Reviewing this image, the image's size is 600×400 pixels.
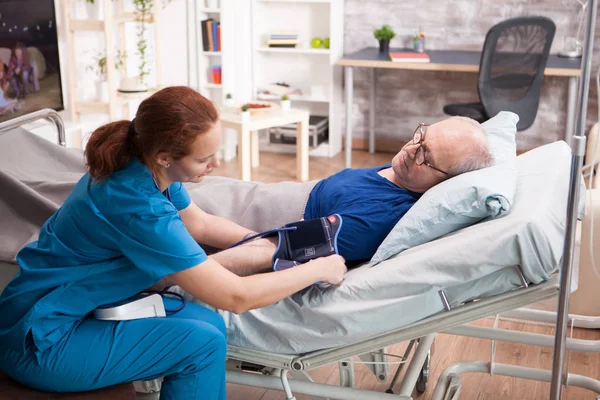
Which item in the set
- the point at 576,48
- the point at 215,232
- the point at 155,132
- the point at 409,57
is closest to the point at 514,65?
the point at 409,57

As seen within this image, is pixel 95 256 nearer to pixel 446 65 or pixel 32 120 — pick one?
pixel 32 120

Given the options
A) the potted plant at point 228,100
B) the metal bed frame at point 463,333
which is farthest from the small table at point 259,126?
the metal bed frame at point 463,333

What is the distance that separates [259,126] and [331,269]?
2.70 m

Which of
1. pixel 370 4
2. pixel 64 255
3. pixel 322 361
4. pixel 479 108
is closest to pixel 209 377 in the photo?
pixel 322 361

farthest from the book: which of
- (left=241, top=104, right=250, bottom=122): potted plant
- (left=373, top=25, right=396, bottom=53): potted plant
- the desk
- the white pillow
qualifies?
the white pillow

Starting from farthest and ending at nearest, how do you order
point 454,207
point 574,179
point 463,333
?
point 463,333
point 454,207
point 574,179

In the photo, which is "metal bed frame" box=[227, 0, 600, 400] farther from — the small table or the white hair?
the small table

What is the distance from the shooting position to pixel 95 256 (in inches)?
64.6

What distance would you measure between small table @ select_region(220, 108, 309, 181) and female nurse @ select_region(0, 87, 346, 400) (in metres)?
2.61

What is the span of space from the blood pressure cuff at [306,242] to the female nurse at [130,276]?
0.15 m

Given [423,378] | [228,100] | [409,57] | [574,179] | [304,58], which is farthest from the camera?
[304,58]

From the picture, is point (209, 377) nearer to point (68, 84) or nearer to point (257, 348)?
point (257, 348)

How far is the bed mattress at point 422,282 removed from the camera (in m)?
1.62

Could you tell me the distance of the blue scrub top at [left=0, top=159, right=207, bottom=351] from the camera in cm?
156
